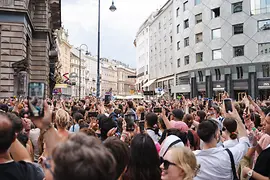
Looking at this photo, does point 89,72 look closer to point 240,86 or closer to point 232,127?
point 240,86

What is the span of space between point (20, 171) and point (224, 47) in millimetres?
43624

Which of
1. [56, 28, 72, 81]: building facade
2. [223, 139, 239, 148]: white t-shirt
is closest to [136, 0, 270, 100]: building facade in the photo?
[223, 139, 239, 148]: white t-shirt

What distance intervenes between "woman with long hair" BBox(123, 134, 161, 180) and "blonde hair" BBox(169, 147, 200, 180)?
0.23 metres

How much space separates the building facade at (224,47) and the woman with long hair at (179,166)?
38295mm

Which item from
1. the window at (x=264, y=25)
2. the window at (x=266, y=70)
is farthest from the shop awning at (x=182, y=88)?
the window at (x=264, y=25)

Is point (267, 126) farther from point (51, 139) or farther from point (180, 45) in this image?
point (180, 45)

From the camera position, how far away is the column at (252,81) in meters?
41.1

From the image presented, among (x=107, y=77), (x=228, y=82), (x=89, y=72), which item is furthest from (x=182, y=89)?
(x=107, y=77)

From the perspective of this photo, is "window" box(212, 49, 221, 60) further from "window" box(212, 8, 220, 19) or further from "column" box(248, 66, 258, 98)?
"window" box(212, 8, 220, 19)

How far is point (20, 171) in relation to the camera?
282 centimetres

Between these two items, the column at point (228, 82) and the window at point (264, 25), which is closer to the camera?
the window at point (264, 25)

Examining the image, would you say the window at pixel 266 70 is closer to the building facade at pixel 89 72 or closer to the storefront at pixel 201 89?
the storefront at pixel 201 89

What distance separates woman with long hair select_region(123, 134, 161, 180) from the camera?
3.29 metres

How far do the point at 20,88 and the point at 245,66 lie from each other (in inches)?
1208
